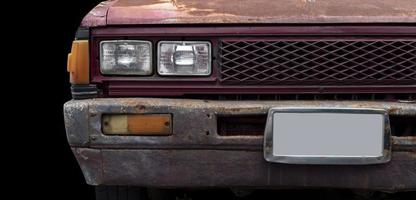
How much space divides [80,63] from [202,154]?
710mm

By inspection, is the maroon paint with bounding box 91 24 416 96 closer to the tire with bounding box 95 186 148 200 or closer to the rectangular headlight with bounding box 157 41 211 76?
the rectangular headlight with bounding box 157 41 211 76

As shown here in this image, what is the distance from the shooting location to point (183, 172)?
3209mm

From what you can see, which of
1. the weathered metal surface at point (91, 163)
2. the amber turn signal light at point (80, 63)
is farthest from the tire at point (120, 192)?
the amber turn signal light at point (80, 63)

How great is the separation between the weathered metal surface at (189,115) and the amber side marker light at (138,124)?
0.07ft

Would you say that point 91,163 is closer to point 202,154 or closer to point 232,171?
point 202,154

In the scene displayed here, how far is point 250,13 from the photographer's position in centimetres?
325

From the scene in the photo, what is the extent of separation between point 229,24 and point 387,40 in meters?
0.72

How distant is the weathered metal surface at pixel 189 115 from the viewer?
123 inches

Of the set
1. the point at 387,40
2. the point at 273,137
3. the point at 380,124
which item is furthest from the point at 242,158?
Answer: the point at 387,40

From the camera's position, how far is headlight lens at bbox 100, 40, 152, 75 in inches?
127

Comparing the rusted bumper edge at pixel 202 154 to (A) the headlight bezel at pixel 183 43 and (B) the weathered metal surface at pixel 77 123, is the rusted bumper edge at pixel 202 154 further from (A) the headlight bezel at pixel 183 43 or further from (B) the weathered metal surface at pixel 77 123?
(A) the headlight bezel at pixel 183 43

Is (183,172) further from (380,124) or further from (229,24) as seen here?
(380,124)

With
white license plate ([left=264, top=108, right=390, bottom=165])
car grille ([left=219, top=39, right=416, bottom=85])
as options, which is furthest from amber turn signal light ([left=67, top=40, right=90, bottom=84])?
white license plate ([left=264, top=108, right=390, bottom=165])

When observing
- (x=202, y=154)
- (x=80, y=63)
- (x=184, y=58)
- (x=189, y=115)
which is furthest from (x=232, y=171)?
(x=80, y=63)
